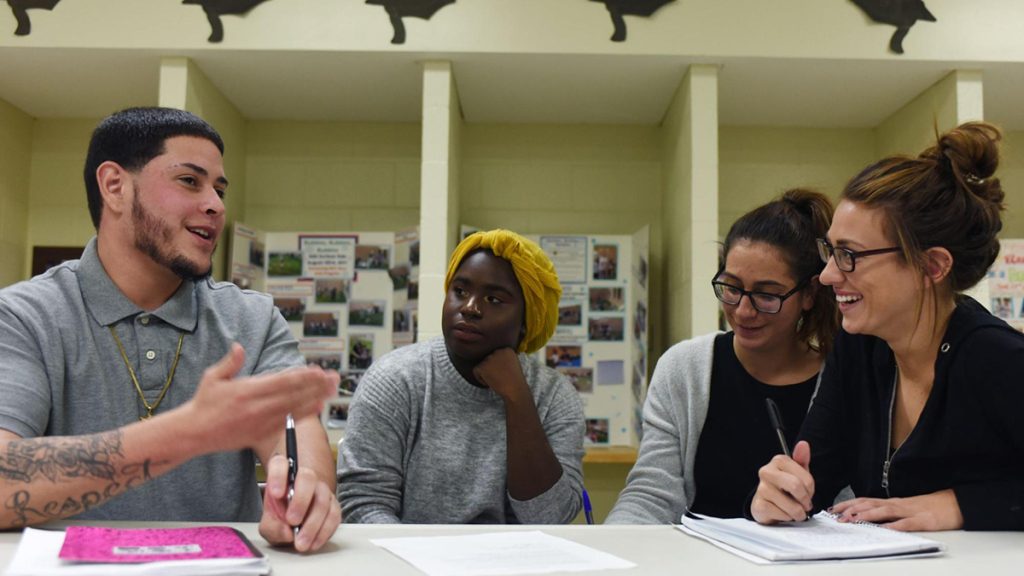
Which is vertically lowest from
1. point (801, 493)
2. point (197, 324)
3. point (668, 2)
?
point (801, 493)

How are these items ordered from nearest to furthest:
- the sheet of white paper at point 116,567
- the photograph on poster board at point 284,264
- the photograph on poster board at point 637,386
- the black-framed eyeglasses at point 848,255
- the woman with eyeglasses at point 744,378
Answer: the sheet of white paper at point 116,567, the black-framed eyeglasses at point 848,255, the woman with eyeglasses at point 744,378, the photograph on poster board at point 637,386, the photograph on poster board at point 284,264

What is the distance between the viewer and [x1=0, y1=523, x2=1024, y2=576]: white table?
3.54 feet

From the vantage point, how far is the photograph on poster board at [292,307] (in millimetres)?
4004

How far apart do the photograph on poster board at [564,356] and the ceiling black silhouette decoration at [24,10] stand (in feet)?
7.94

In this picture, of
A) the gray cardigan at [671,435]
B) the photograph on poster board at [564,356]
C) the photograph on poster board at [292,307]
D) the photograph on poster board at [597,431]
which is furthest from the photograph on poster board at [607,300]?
the gray cardigan at [671,435]

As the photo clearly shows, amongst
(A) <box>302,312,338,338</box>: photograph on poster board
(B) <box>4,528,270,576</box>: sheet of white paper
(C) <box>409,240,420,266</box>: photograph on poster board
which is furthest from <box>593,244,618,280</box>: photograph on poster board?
(B) <box>4,528,270,576</box>: sheet of white paper

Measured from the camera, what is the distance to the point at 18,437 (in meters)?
1.36

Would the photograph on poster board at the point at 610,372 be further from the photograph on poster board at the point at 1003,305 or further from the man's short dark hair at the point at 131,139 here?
the man's short dark hair at the point at 131,139

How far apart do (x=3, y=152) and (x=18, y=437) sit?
10.5 ft

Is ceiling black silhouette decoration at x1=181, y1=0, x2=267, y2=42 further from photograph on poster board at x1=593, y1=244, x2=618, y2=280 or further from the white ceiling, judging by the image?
photograph on poster board at x1=593, y1=244, x2=618, y2=280

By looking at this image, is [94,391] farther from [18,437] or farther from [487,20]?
[487,20]

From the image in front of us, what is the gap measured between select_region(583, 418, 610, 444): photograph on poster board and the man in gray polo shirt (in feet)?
7.24

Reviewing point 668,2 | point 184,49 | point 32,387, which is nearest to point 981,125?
point 32,387

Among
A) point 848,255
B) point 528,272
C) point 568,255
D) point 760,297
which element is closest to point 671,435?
point 760,297
